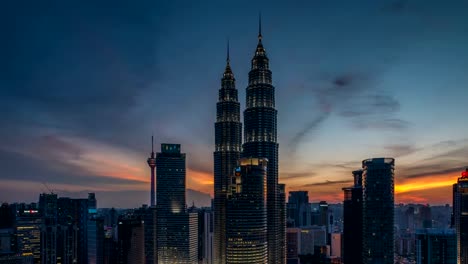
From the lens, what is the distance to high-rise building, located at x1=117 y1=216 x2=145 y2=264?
80750 mm

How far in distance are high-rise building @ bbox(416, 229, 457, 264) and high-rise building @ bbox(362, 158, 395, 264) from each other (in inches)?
215

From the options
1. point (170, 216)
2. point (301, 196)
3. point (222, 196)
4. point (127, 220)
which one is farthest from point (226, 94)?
point (301, 196)

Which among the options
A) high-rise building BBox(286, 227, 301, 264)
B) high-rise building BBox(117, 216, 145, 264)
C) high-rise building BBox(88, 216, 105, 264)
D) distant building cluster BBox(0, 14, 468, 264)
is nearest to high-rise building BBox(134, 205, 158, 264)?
A: distant building cluster BBox(0, 14, 468, 264)

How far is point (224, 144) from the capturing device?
77250 millimetres

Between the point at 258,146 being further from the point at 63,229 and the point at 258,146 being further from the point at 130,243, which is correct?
the point at 63,229

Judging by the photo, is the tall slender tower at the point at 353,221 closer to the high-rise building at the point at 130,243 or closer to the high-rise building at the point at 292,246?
the high-rise building at the point at 292,246

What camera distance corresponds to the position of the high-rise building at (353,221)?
68.9 metres

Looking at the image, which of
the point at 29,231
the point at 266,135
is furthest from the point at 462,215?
the point at 29,231

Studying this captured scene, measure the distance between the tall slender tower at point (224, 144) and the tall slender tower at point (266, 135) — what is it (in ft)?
24.2

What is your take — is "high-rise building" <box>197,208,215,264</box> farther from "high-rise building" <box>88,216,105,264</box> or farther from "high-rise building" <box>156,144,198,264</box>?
"high-rise building" <box>88,216,105,264</box>

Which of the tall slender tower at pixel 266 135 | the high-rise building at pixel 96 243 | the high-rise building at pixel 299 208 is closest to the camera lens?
the tall slender tower at pixel 266 135

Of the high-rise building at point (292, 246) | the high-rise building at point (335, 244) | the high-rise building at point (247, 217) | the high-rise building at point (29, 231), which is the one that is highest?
the high-rise building at point (247, 217)

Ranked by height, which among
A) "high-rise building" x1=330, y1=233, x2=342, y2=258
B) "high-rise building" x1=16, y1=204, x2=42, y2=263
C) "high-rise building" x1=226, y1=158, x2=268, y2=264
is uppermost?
"high-rise building" x1=226, y1=158, x2=268, y2=264

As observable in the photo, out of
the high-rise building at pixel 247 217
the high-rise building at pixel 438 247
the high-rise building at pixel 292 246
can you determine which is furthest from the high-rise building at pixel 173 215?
the high-rise building at pixel 438 247
